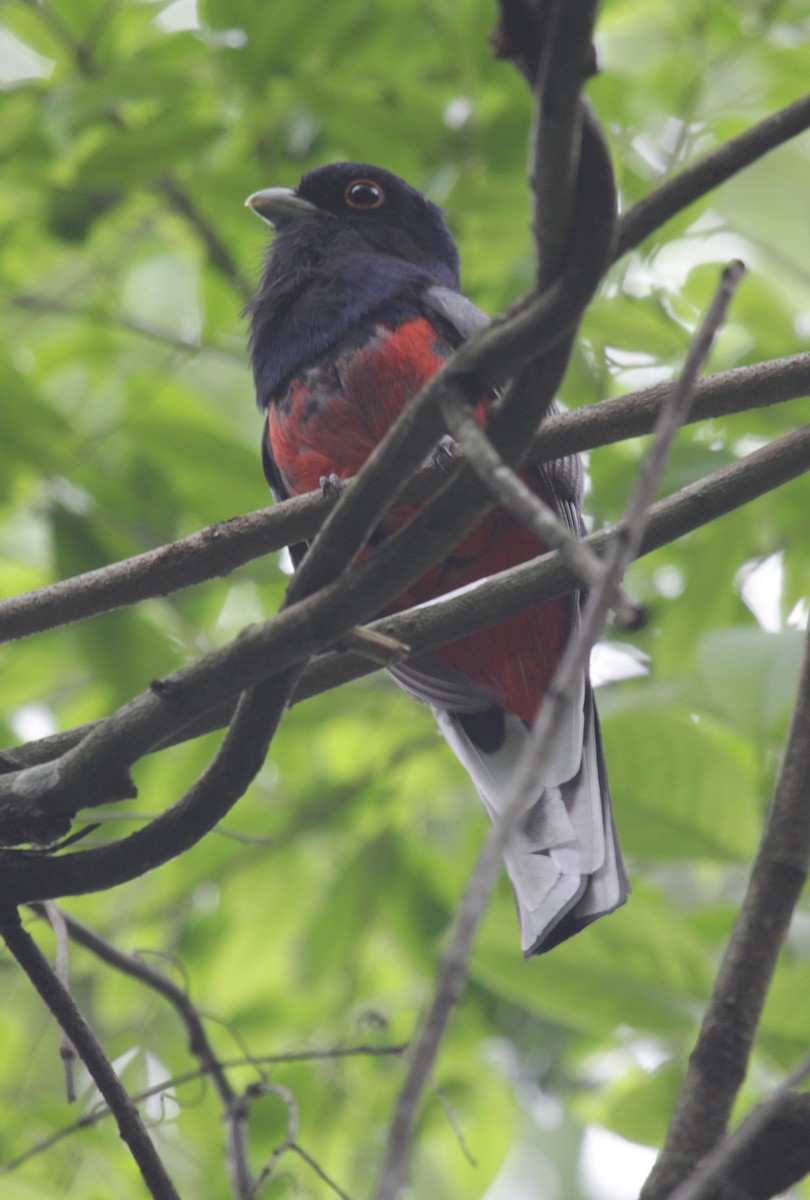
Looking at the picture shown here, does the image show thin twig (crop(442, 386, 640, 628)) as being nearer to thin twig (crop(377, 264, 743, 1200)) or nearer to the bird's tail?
thin twig (crop(377, 264, 743, 1200))

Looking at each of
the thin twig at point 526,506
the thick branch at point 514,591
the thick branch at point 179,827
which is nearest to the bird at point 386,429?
the thick branch at point 514,591

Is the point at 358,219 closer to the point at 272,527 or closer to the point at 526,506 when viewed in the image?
the point at 272,527

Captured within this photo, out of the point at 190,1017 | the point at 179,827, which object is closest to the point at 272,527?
the point at 179,827

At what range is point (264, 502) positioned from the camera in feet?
13.1

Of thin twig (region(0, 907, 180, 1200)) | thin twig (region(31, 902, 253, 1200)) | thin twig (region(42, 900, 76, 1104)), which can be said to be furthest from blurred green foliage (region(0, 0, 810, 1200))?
thin twig (region(0, 907, 180, 1200))

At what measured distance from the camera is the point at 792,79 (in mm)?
3922

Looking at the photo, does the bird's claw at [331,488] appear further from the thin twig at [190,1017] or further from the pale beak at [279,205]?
the pale beak at [279,205]

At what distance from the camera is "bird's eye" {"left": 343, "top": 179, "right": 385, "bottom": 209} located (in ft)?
14.8

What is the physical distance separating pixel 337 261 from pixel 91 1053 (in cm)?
284

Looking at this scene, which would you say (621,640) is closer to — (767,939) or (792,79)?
(792,79)

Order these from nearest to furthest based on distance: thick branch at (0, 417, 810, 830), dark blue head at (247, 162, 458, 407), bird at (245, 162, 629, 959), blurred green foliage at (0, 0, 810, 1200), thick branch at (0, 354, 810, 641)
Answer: thick branch at (0, 417, 810, 830)
thick branch at (0, 354, 810, 641)
bird at (245, 162, 629, 959)
blurred green foliage at (0, 0, 810, 1200)
dark blue head at (247, 162, 458, 407)

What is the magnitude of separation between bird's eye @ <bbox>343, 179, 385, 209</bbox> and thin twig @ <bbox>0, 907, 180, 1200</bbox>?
314 centimetres

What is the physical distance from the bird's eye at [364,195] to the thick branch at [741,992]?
296cm

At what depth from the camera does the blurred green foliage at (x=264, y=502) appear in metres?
3.43
